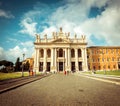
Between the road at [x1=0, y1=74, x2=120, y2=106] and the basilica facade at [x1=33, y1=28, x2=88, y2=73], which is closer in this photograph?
the road at [x1=0, y1=74, x2=120, y2=106]

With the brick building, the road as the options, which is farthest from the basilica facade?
the road

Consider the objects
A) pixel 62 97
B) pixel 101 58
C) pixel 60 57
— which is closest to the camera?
pixel 62 97

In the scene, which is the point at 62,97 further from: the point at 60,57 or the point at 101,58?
the point at 101,58

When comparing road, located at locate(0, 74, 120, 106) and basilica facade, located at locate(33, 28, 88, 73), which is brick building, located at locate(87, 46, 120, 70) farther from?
road, located at locate(0, 74, 120, 106)

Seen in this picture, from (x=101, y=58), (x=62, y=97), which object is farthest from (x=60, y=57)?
(x=62, y=97)

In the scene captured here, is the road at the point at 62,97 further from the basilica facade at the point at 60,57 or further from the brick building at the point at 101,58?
the brick building at the point at 101,58

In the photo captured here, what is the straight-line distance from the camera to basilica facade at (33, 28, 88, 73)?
73.2m

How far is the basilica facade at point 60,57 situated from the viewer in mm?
73188

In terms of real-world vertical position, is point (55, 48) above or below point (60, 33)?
below

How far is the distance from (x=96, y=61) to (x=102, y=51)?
734 cm

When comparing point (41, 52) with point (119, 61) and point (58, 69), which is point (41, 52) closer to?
point (58, 69)

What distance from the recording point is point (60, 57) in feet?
247

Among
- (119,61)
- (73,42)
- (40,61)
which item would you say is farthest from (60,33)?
(119,61)

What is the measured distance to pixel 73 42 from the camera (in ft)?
254
